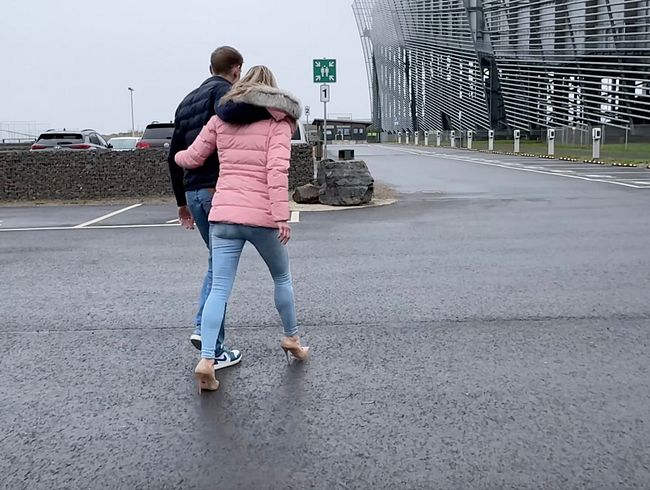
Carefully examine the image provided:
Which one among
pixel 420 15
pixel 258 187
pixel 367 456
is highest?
pixel 420 15

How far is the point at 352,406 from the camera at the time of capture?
13.3 feet

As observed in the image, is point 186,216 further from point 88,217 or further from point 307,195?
point 307,195

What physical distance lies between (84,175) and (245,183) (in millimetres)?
13505

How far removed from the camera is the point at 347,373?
458 cm

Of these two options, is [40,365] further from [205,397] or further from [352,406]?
[352,406]

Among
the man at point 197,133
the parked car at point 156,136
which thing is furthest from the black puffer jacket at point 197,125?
the parked car at point 156,136

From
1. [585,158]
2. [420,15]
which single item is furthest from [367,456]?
[420,15]

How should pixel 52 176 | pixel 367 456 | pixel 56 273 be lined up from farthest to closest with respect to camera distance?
pixel 52 176
pixel 56 273
pixel 367 456

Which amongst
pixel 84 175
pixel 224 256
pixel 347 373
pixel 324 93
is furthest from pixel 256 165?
pixel 324 93

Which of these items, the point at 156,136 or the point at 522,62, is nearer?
the point at 156,136

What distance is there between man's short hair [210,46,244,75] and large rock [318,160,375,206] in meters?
9.67

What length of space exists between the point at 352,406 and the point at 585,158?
27.9m

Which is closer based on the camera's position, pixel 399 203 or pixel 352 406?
pixel 352 406

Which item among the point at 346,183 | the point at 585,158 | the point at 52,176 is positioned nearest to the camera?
the point at 346,183
